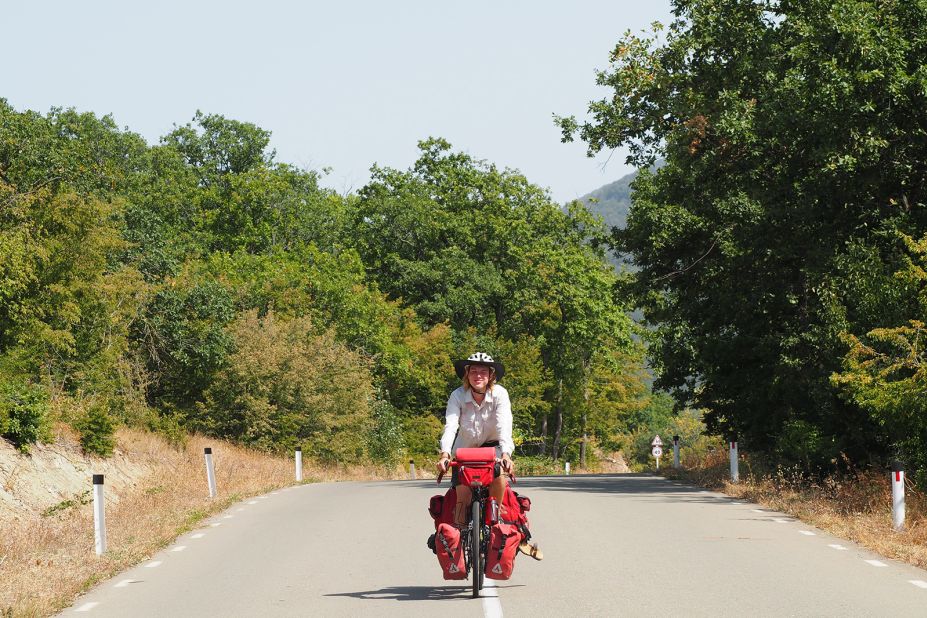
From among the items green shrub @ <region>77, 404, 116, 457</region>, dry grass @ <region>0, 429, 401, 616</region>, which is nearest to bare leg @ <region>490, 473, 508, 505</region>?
dry grass @ <region>0, 429, 401, 616</region>

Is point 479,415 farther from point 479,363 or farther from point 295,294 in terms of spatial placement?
point 295,294

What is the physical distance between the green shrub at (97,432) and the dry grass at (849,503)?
13118mm

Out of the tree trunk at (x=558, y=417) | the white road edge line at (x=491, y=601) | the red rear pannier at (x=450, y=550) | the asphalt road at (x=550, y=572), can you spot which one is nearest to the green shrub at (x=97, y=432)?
the asphalt road at (x=550, y=572)

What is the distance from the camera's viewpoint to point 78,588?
11195 mm

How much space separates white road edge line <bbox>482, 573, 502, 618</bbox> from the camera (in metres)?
9.45

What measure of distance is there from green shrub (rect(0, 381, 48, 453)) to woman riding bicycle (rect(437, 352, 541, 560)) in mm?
16232

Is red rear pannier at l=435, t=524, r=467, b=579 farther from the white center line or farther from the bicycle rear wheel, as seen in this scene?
the white center line

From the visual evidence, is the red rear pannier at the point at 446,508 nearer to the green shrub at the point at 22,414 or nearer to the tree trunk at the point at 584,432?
the green shrub at the point at 22,414

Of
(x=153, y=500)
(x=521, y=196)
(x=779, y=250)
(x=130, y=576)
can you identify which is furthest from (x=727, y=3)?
(x=521, y=196)

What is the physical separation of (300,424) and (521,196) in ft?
86.2

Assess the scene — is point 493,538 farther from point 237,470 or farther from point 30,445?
point 237,470

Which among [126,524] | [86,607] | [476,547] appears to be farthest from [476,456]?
[126,524]

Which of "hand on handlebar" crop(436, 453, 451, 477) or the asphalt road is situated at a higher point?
"hand on handlebar" crop(436, 453, 451, 477)

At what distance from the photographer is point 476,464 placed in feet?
33.2
